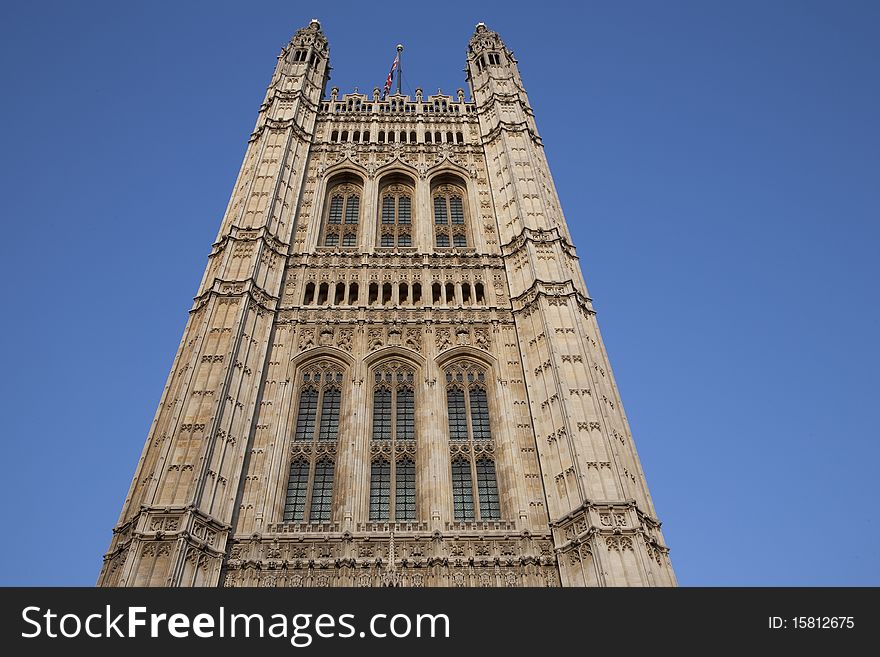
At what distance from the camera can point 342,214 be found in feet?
107

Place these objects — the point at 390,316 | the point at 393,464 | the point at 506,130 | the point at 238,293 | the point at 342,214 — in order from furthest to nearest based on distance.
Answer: the point at 506,130 < the point at 342,214 < the point at 390,316 < the point at 238,293 < the point at 393,464

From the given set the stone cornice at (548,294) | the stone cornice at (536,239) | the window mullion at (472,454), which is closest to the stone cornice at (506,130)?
the stone cornice at (536,239)

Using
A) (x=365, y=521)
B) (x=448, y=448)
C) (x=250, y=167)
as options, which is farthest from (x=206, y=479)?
(x=250, y=167)

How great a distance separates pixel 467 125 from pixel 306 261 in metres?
12.2

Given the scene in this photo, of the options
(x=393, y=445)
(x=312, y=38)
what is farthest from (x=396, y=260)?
(x=312, y=38)

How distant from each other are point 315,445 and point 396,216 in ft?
40.8

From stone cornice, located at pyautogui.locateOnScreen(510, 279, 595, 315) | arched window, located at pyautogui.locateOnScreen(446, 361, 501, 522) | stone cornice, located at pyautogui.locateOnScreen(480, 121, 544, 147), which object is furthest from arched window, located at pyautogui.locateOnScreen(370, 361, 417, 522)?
stone cornice, located at pyautogui.locateOnScreen(480, 121, 544, 147)

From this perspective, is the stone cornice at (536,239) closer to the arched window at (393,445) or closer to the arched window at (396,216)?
the arched window at (396,216)

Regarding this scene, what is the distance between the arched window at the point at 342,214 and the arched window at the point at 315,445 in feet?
22.9

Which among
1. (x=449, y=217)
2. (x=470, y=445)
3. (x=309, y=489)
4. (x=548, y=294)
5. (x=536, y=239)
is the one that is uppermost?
(x=449, y=217)

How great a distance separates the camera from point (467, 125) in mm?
37062

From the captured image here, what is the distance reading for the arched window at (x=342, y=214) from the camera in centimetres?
3129

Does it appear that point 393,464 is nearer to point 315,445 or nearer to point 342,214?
point 315,445
